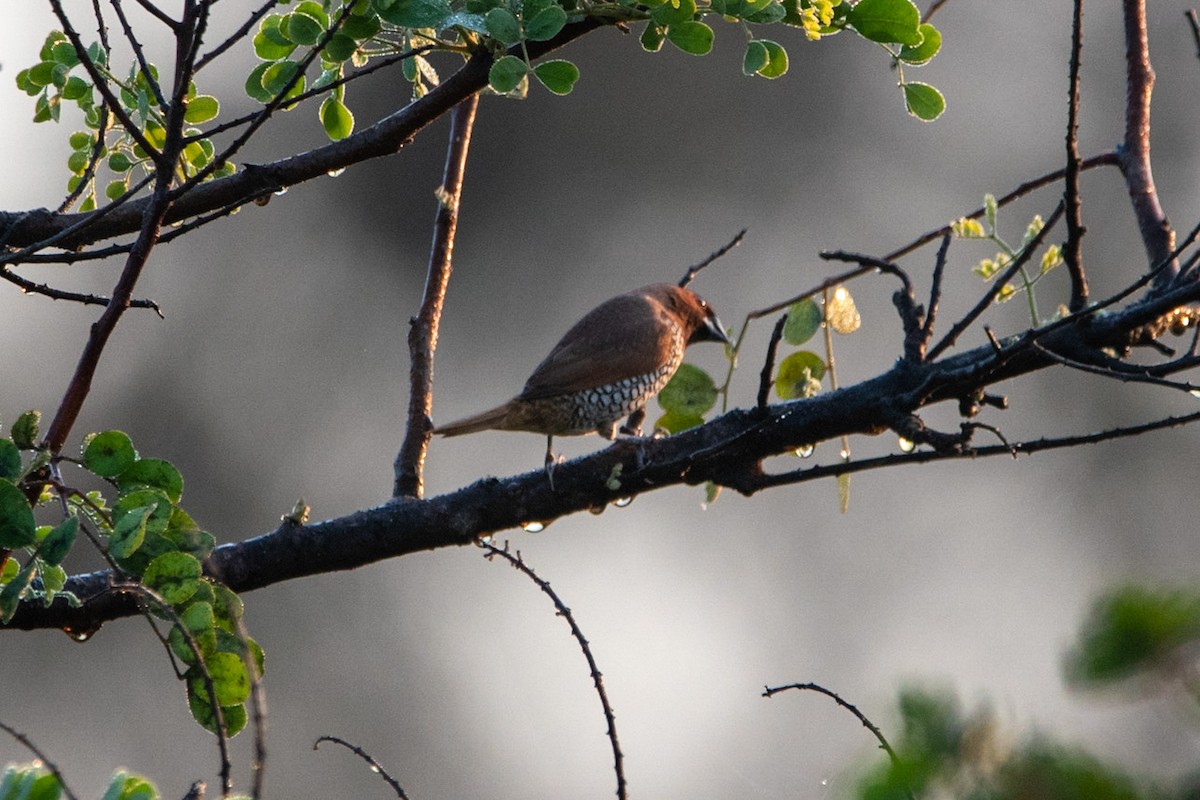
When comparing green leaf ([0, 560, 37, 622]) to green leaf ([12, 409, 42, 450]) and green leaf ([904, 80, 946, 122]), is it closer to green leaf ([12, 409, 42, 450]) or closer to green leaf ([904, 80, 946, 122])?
green leaf ([12, 409, 42, 450])

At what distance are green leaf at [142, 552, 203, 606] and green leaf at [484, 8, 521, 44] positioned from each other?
3.78 feet

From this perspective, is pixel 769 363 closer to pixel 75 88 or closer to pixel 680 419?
pixel 680 419

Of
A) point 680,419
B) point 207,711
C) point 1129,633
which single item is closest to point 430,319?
point 680,419

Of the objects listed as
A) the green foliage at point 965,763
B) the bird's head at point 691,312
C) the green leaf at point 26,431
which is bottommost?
the green foliage at point 965,763

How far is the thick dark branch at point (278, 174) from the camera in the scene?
2.65 metres

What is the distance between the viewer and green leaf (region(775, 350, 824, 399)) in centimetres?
334

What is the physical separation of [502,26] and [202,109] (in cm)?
106

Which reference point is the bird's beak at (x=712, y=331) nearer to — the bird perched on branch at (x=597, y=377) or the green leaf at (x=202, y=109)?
the bird perched on branch at (x=597, y=377)

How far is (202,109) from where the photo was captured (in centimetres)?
323

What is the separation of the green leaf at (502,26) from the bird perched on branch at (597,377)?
2.07 m

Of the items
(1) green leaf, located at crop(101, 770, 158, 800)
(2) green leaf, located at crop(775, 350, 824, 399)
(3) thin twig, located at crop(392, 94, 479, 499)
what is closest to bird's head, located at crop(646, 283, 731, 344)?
(3) thin twig, located at crop(392, 94, 479, 499)

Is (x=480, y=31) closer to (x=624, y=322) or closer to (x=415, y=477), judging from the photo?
(x=415, y=477)

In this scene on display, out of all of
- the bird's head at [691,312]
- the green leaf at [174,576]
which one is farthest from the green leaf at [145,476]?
the bird's head at [691,312]

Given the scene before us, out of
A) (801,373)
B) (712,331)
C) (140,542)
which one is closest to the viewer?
(140,542)
